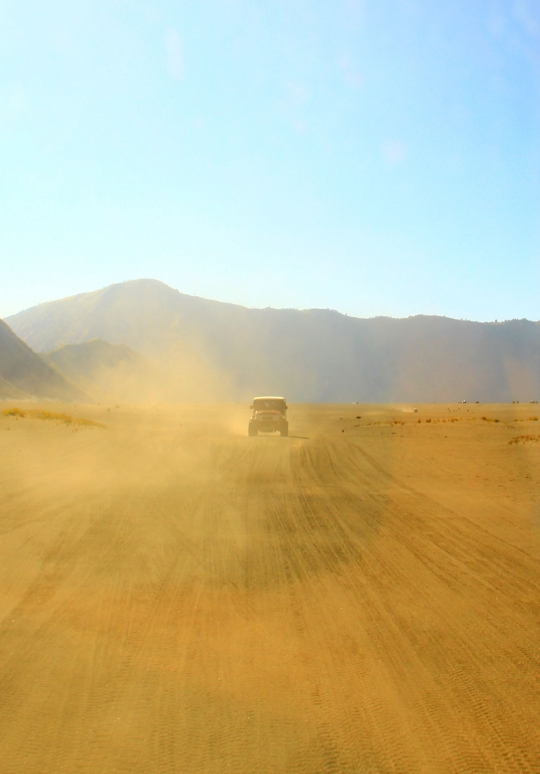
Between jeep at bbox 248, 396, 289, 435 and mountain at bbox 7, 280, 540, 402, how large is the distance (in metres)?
108

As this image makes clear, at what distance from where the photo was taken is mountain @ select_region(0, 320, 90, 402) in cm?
9412

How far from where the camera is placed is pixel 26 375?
9844cm

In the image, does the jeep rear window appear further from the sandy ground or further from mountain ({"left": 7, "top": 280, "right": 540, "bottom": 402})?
mountain ({"left": 7, "top": 280, "right": 540, "bottom": 402})

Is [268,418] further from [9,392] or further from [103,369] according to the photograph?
[103,369]

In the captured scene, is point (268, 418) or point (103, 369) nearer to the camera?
point (268, 418)

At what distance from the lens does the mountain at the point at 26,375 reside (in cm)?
9412

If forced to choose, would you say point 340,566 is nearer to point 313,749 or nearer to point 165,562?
point 165,562

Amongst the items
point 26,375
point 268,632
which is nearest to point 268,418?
point 268,632

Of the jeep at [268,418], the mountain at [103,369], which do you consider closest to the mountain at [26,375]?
the mountain at [103,369]

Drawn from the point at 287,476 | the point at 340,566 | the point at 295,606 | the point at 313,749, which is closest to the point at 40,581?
the point at 295,606

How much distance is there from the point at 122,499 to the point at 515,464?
1224 centimetres

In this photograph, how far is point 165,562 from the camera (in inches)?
352

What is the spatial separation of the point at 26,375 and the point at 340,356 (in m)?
82.1

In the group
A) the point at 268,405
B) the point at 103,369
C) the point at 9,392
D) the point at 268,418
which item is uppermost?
the point at 103,369
